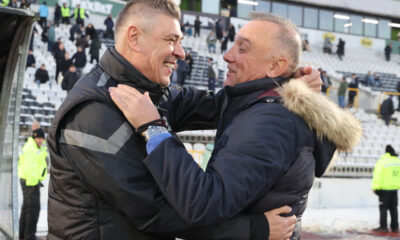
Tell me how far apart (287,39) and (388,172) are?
325 inches

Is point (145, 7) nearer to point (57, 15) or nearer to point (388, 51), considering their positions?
point (57, 15)

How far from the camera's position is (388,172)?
9617 mm

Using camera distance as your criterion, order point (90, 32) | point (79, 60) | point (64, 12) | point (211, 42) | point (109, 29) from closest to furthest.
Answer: point (79, 60) < point (90, 32) < point (109, 29) < point (64, 12) < point (211, 42)

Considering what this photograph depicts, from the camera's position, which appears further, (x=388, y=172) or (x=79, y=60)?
(x=79, y=60)

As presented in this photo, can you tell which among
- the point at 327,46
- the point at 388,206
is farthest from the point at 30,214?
the point at 327,46

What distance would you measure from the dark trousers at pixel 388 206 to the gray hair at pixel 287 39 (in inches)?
319

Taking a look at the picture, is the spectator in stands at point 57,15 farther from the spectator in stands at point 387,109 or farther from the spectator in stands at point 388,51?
the spectator in stands at point 388,51

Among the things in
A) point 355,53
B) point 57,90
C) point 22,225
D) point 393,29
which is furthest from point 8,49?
point 393,29

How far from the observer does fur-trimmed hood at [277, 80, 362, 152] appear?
197 centimetres

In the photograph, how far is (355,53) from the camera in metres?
33.7

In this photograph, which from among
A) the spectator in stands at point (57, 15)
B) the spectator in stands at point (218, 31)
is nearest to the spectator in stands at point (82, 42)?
the spectator in stands at point (57, 15)

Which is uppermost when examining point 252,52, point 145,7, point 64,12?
point 64,12

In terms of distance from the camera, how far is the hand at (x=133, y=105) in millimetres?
1849

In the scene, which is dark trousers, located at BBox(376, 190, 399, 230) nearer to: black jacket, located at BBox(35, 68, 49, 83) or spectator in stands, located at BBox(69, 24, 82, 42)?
black jacket, located at BBox(35, 68, 49, 83)
